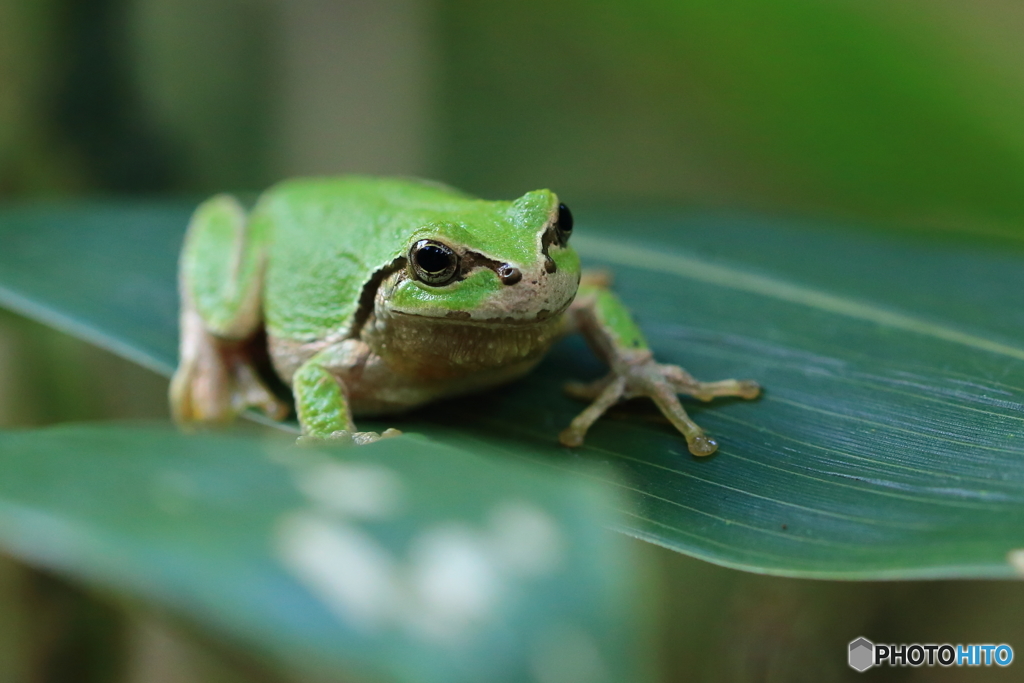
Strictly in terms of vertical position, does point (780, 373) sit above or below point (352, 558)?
below

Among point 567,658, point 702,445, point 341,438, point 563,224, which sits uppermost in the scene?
point 563,224

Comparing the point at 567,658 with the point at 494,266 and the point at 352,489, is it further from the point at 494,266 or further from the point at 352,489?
the point at 494,266

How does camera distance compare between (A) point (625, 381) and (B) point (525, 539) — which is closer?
(B) point (525, 539)

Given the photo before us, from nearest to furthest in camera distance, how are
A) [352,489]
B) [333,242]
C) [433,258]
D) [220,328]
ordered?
[352,489], [433,258], [333,242], [220,328]

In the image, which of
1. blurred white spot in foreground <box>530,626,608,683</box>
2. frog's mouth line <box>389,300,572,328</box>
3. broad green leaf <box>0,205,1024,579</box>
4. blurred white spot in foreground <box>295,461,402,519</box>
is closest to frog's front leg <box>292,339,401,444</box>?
broad green leaf <box>0,205,1024,579</box>

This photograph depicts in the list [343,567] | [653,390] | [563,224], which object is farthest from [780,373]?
[343,567]

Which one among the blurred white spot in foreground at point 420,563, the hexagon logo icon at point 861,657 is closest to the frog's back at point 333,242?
the blurred white spot in foreground at point 420,563

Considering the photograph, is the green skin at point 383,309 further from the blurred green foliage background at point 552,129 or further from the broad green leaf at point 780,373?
the blurred green foliage background at point 552,129

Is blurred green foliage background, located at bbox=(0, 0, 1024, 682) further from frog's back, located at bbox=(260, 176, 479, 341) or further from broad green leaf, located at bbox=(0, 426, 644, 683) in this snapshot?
frog's back, located at bbox=(260, 176, 479, 341)
